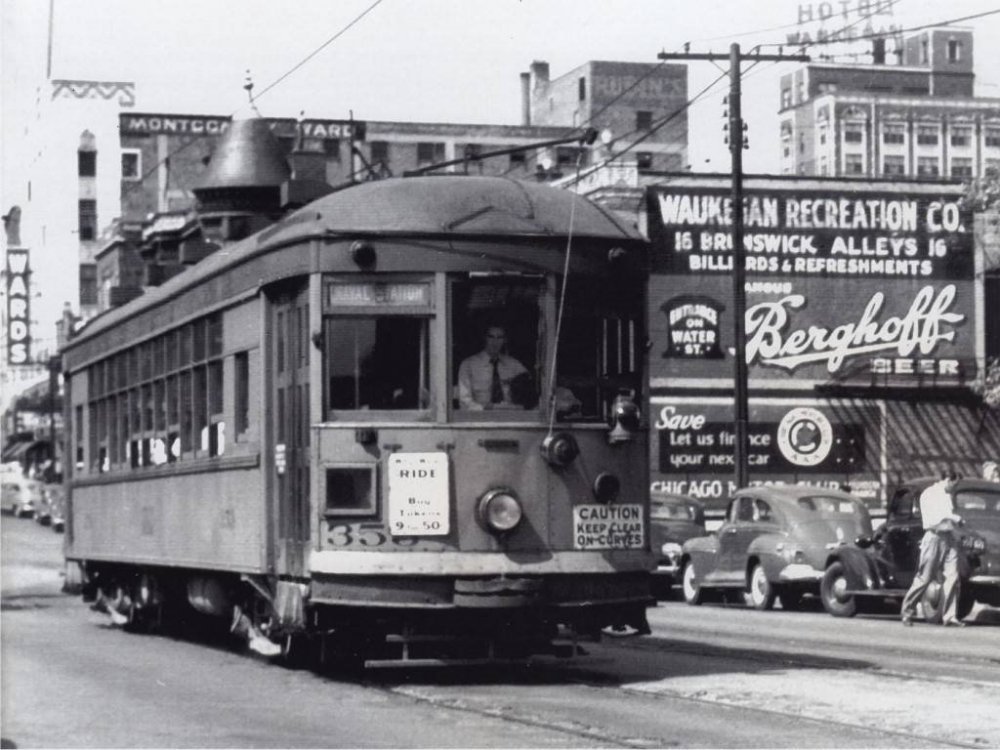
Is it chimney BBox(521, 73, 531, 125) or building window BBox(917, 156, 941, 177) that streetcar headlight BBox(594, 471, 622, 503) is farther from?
building window BBox(917, 156, 941, 177)

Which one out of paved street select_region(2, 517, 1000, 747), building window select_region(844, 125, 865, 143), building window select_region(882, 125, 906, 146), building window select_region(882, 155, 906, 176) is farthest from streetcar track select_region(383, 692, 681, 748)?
building window select_region(882, 155, 906, 176)

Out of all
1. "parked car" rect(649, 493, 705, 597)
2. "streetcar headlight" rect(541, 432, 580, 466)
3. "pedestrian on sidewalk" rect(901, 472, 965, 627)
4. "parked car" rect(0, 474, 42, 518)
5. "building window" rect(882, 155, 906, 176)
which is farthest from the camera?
"building window" rect(882, 155, 906, 176)

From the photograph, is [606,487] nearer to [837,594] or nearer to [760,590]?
[837,594]

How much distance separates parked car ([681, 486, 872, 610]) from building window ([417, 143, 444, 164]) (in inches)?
2877

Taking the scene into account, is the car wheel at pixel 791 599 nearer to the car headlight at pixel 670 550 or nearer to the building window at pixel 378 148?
the car headlight at pixel 670 550

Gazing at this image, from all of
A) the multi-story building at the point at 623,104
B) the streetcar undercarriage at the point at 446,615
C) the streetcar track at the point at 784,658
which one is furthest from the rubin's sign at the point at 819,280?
the streetcar undercarriage at the point at 446,615

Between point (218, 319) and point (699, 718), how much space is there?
19.7 feet

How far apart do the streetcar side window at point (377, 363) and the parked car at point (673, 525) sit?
17.3m

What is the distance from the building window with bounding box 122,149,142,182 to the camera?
88.4m

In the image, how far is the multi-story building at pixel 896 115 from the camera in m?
50.1

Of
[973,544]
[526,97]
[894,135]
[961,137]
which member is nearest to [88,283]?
[526,97]

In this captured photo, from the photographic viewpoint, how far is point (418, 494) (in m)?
14.1

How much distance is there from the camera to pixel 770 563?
28.3 m

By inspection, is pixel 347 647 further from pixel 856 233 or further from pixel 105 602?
pixel 856 233
